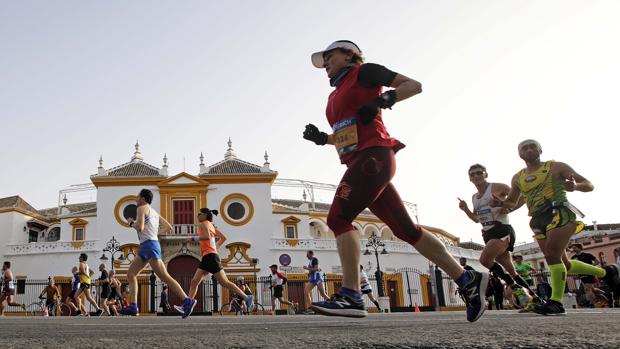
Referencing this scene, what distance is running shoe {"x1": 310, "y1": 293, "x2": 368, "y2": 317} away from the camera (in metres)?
3.01

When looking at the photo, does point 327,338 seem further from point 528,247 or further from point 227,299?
point 528,247

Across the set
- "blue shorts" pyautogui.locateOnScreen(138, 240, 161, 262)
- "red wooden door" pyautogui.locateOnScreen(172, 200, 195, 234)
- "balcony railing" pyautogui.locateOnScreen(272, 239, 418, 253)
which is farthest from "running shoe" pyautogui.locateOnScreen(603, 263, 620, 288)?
"red wooden door" pyautogui.locateOnScreen(172, 200, 195, 234)

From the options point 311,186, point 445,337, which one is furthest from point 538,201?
point 311,186

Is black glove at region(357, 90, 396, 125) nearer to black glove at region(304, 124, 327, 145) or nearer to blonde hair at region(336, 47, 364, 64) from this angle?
blonde hair at region(336, 47, 364, 64)

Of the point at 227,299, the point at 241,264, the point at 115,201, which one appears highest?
the point at 115,201

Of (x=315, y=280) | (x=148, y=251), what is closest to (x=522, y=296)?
(x=148, y=251)

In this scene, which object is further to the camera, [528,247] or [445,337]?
[528,247]

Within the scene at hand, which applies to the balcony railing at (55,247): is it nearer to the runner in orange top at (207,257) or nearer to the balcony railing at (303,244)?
the balcony railing at (303,244)

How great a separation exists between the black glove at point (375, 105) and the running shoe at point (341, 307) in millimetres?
1108

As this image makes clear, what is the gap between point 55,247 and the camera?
102ft

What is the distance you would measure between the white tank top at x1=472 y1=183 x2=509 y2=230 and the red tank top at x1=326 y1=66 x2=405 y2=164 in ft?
11.0

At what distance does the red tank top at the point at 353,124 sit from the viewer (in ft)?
10.9

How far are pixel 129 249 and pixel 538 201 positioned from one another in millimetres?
29357

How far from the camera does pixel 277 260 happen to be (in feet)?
103
